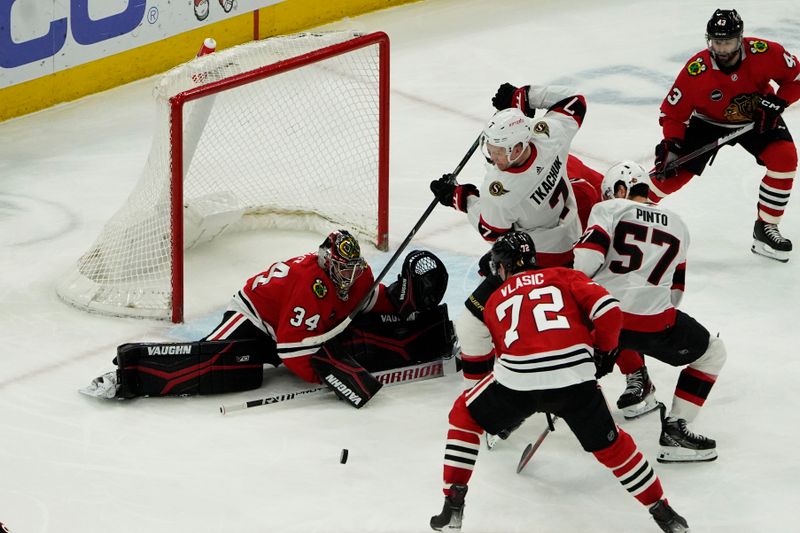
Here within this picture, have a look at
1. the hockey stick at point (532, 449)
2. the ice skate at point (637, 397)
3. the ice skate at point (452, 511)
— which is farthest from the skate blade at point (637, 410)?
the ice skate at point (452, 511)

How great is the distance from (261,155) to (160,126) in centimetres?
77

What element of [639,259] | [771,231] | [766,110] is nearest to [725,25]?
[766,110]

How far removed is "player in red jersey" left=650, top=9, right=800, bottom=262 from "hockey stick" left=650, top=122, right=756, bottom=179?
26 millimetres

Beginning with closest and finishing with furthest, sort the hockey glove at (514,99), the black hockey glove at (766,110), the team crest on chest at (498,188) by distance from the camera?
the team crest on chest at (498,188) → the hockey glove at (514,99) → the black hockey glove at (766,110)

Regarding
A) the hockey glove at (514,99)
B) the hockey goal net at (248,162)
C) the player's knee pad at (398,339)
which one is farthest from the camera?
the hockey goal net at (248,162)

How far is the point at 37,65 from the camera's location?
7281 millimetres

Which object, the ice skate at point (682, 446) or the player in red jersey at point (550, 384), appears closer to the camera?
the player in red jersey at point (550, 384)

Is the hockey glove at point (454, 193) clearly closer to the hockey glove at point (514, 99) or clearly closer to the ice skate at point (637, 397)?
the hockey glove at point (514, 99)

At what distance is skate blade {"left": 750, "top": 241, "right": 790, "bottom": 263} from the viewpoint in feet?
20.3

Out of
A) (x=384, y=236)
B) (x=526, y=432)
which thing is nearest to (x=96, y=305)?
(x=384, y=236)

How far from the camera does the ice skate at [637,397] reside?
4.97 meters

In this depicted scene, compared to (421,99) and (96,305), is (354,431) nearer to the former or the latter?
(96,305)

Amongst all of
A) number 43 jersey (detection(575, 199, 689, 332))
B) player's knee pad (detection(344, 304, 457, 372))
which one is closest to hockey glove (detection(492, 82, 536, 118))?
player's knee pad (detection(344, 304, 457, 372))

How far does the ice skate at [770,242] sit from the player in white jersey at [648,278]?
168 centimetres
